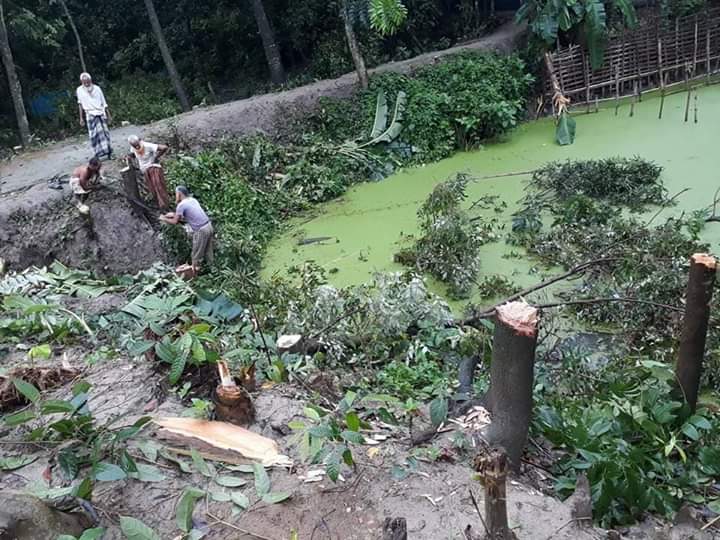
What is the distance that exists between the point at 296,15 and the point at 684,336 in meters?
13.3

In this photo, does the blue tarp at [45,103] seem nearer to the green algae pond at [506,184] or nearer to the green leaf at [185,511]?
the green algae pond at [506,184]

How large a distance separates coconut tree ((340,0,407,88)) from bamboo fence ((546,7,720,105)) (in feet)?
11.8

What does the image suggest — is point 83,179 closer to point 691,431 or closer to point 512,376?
point 512,376

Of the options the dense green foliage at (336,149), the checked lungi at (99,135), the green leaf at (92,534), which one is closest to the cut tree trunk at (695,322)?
the green leaf at (92,534)

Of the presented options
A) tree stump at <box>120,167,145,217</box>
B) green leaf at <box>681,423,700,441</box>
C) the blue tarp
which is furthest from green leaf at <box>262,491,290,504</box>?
the blue tarp

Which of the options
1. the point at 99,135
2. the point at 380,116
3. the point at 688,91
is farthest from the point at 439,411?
the point at 688,91

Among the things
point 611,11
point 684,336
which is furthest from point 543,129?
point 684,336

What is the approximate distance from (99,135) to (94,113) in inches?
15.5

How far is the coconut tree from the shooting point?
10414mm

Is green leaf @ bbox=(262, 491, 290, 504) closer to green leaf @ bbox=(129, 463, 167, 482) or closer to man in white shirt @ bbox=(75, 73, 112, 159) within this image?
green leaf @ bbox=(129, 463, 167, 482)

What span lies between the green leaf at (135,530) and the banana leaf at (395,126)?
9.43 metres

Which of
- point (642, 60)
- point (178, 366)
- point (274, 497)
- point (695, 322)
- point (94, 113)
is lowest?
point (274, 497)

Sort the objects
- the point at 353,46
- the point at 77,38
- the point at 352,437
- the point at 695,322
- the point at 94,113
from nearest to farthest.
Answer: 1. the point at 352,437
2. the point at 695,322
3. the point at 94,113
4. the point at 353,46
5. the point at 77,38

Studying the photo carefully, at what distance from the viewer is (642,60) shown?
42.8ft
